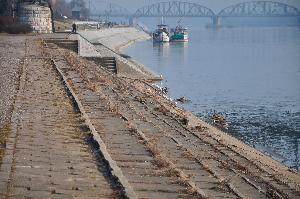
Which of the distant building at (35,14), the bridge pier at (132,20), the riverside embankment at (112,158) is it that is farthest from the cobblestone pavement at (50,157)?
the bridge pier at (132,20)

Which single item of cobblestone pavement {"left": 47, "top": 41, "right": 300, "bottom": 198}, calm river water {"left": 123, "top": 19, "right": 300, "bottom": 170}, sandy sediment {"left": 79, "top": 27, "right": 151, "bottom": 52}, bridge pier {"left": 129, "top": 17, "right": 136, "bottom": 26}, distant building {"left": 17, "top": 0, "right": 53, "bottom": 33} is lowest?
calm river water {"left": 123, "top": 19, "right": 300, "bottom": 170}

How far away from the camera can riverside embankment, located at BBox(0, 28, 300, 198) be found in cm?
698

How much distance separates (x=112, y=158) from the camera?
8.55 metres

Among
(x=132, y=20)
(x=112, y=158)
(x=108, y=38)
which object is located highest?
(x=132, y=20)

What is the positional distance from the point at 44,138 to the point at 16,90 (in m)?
5.29

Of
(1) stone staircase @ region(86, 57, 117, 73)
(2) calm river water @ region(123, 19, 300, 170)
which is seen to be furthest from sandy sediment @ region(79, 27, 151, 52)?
(1) stone staircase @ region(86, 57, 117, 73)

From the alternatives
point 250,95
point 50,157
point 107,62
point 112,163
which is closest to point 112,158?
point 112,163

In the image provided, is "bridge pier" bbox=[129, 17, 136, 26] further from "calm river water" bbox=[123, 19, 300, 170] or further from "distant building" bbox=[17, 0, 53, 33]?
"distant building" bbox=[17, 0, 53, 33]

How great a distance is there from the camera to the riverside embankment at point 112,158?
22.9 feet

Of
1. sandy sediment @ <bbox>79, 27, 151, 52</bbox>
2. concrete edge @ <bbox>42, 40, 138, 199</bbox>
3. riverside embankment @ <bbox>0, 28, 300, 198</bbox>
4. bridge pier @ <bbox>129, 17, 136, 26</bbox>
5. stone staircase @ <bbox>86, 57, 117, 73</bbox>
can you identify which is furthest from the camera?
bridge pier @ <bbox>129, 17, 136, 26</bbox>

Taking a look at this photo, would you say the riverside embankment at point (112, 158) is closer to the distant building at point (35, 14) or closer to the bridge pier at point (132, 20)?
the distant building at point (35, 14)

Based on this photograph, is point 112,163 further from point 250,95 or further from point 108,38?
point 108,38

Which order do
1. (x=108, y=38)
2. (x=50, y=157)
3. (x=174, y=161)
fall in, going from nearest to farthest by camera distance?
(x=50, y=157) → (x=174, y=161) → (x=108, y=38)

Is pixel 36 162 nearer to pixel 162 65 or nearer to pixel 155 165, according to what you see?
pixel 155 165
